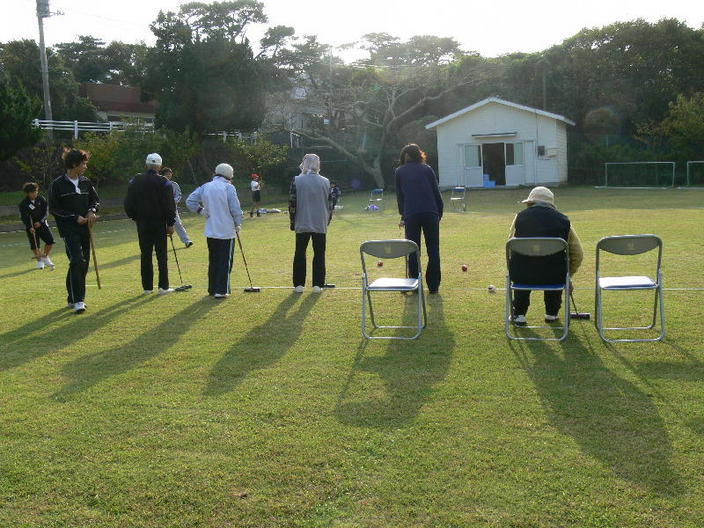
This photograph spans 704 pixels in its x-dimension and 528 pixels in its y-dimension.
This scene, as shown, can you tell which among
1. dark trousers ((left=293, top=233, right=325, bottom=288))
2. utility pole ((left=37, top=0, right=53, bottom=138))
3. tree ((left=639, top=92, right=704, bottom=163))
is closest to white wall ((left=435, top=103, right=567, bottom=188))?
tree ((left=639, top=92, right=704, bottom=163))

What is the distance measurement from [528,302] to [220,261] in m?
3.93

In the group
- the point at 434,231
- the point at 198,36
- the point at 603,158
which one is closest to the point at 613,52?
the point at 603,158

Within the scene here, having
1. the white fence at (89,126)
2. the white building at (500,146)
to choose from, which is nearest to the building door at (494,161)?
the white building at (500,146)

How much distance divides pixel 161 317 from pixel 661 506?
594 cm

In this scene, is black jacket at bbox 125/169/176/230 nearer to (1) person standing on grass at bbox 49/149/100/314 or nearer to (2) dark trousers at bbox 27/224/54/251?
(1) person standing on grass at bbox 49/149/100/314

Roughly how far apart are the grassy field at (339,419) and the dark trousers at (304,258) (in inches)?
27.8

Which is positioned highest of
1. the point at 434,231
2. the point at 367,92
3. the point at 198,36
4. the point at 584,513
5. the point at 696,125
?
the point at 198,36

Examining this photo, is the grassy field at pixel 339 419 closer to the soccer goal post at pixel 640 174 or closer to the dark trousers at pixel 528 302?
the dark trousers at pixel 528 302

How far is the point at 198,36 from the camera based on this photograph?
39.1 m

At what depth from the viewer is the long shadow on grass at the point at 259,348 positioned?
552 centimetres

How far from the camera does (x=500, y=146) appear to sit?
36938 mm

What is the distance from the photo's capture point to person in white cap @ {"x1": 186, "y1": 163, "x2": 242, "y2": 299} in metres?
8.92

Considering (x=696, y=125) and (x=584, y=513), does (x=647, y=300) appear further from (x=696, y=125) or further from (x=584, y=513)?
(x=696, y=125)

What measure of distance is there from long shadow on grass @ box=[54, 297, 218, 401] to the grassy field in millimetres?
31
